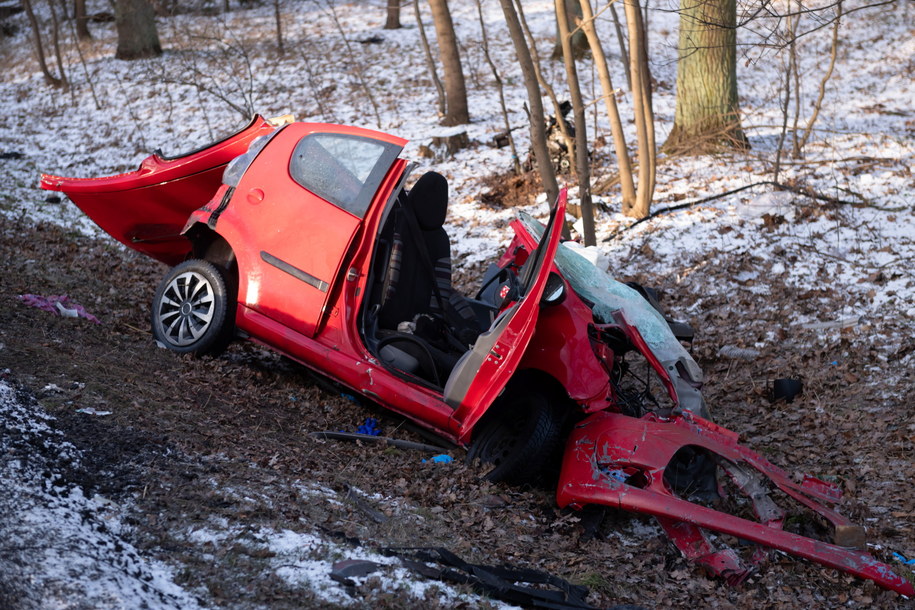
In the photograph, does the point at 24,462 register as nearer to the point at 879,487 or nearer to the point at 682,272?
the point at 879,487

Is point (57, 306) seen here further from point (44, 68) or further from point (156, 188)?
point (44, 68)

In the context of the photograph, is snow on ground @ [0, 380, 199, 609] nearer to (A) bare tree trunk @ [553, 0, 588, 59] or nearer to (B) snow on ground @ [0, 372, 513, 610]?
(B) snow on ground @ [0, 372, 513, 610]

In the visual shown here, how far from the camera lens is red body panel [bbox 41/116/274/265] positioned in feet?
20.6

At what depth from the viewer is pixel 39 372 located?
4.98 m

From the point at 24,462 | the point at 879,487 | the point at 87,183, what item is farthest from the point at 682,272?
the point at 24,462

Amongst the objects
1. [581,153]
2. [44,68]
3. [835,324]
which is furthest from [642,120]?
[44,68]

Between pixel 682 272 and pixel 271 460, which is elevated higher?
pixel 271 460

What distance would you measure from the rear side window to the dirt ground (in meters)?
1.55

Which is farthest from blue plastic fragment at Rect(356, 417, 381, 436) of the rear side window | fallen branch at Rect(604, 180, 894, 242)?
fallen branch at Rect(604, 180, 894, 242)

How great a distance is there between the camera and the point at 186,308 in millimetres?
6035

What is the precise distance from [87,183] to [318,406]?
2598 millimetres

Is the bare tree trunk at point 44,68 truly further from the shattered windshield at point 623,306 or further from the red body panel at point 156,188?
the shattered windshield at point 623,306

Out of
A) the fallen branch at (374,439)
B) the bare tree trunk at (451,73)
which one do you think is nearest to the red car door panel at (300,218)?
the fallen branch at (374,439)

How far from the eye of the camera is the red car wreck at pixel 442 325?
4.54m
